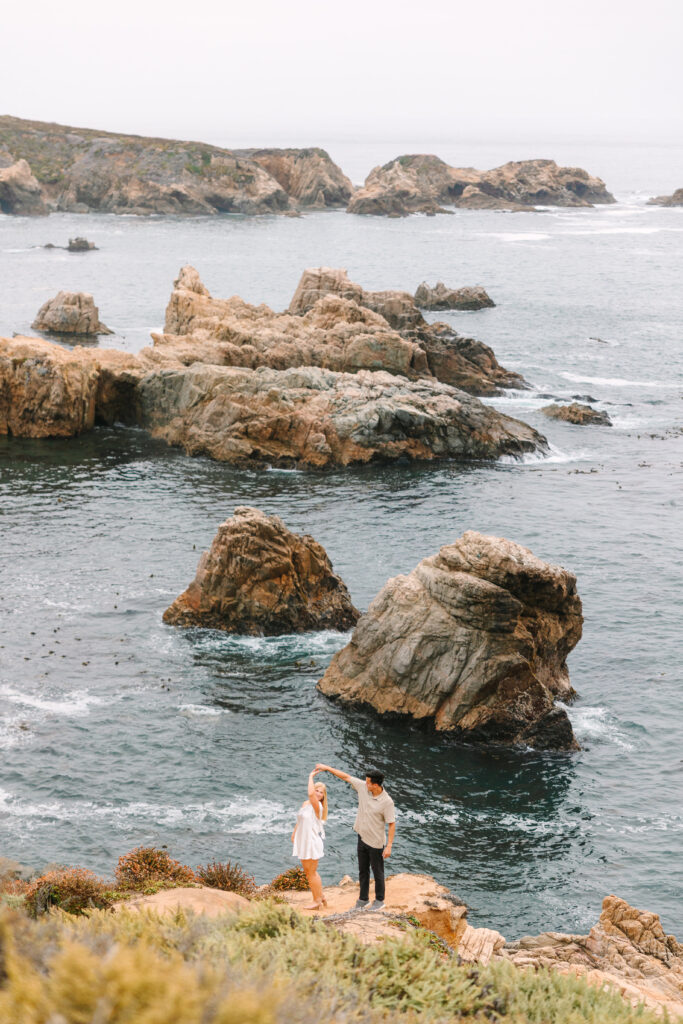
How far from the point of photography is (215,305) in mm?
88875

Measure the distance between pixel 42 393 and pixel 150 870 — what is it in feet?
160

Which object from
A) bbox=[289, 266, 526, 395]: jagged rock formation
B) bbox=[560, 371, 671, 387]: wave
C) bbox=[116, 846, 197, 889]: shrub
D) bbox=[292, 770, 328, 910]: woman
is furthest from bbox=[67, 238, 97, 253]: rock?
bbox=[292, 770, 328, 910]: woman

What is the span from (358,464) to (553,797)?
34655 millimetres

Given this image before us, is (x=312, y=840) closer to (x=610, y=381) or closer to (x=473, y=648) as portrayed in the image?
(x=473, y=648)

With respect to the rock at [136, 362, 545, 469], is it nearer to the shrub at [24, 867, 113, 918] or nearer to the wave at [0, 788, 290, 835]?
the wave at [0, 788, 290, 835]

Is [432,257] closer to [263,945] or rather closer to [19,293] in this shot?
[19,293]

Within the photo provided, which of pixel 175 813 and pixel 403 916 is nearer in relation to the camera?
pixel 403 916

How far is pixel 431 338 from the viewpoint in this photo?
277 ft

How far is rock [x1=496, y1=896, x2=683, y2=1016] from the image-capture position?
18.1m

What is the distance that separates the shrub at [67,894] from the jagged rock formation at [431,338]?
63.3 metres

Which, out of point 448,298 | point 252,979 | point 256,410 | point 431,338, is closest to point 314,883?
point 252,979

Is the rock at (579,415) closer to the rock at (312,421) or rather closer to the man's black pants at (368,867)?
the rock at (312,421)

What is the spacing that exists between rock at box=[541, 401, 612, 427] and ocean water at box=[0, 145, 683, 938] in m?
2.23

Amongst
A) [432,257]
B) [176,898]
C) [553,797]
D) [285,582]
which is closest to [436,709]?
[553,797]
